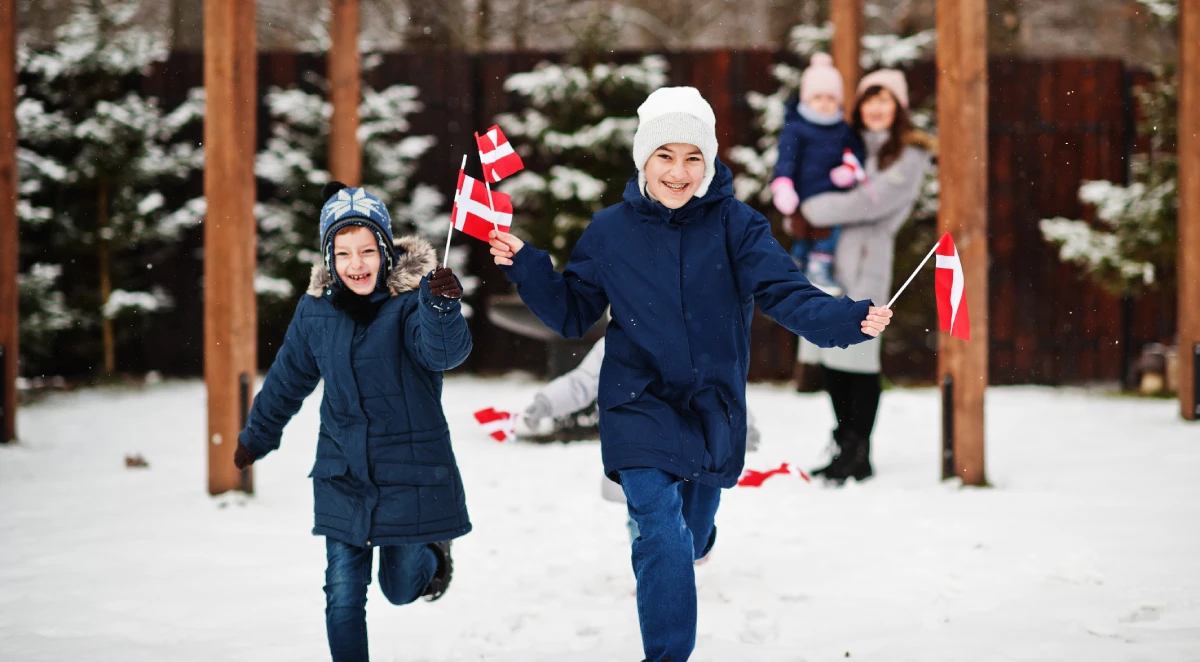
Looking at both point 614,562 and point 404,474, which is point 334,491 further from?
point 614,562

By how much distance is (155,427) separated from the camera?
7.04 metres

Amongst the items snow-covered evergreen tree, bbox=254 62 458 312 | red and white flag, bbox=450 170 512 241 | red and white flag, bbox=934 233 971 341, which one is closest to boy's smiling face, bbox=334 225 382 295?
red and white flag, bbox=450 170 512 241

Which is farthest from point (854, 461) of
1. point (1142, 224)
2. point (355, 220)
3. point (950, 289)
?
point (1142, 224)

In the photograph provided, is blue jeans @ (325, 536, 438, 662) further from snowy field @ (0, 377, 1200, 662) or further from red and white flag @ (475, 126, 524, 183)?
red and white flag @ (475, 126, 524, 183)

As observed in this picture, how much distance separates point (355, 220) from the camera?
2975mm

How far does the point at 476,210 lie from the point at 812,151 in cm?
283

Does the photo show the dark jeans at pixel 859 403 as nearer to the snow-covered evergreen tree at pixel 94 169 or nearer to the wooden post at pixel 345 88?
the wooden post at pixel 345 88

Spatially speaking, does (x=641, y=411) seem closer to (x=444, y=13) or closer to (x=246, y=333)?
(x=246, y=333)

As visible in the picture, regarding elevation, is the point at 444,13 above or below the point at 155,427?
above

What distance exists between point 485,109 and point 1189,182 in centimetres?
527

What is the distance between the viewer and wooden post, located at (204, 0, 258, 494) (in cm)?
498

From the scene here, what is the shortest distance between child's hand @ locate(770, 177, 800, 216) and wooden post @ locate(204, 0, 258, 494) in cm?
239

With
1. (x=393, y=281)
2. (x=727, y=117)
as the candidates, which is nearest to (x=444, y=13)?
(x=727, y=117)

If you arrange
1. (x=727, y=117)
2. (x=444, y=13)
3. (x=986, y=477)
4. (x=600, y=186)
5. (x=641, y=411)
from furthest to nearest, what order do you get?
(x=444, y=13), (x=727, y=117), (x=600, y=186), (x=986, y=477), (x=641, y=411)
